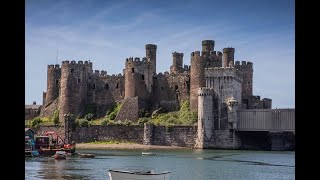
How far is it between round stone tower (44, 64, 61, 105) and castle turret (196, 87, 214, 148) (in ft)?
85.6

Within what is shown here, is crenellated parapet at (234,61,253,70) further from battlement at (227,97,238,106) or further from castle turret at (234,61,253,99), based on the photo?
battlement at (227,97,238,106)

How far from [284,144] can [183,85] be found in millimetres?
16075

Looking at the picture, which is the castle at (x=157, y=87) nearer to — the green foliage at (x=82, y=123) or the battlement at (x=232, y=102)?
the battlement at (x=232, y=102)

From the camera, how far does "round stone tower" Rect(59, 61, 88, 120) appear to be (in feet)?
266

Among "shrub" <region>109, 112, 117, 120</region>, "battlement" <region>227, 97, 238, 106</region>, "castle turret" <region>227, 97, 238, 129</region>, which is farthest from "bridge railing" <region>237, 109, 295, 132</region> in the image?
"shrub" <region>109, 112, 117, 120</region>

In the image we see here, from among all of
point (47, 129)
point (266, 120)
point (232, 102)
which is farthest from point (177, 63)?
point (47, 129)

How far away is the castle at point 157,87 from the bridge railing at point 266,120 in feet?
4.77

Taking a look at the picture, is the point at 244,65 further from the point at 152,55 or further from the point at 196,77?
the point at 152,55

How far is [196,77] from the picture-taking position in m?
76.0
